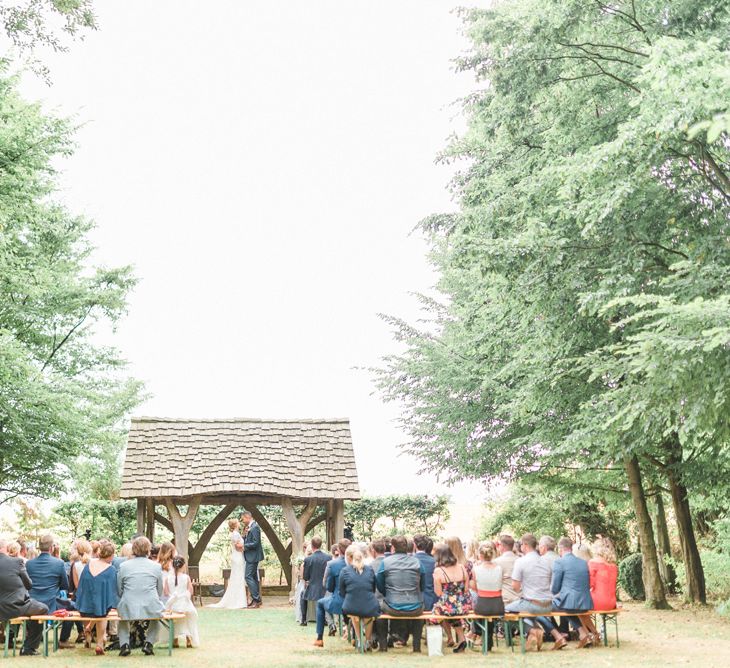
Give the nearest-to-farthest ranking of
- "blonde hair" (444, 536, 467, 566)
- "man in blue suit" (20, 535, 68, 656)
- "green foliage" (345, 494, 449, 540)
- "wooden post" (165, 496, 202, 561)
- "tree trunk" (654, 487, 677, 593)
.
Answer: "man in blue suit" (20, 535, 68, 656), "blonde hair" (444, 536, 467, 566), "wooden post" (165, 496, 202, 561), "tree trunk" (654, 487, 677, 593), "green foliage" (345, 494, 449, 540)

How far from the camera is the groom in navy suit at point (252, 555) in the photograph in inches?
685

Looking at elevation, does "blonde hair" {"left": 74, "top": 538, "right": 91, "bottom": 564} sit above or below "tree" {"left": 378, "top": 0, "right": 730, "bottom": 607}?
below

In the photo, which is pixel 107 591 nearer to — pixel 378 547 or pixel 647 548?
pixel 378 547

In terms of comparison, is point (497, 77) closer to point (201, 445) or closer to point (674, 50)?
point (674, 50)

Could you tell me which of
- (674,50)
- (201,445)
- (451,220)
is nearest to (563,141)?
(674,50)

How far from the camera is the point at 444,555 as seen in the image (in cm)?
1069

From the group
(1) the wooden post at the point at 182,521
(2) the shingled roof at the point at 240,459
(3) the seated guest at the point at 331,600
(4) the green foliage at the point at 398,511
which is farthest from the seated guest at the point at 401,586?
(4) the green foliage at the point at 398,511

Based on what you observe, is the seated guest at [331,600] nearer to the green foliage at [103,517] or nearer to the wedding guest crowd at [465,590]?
the wedding guest crowd at [465,590]

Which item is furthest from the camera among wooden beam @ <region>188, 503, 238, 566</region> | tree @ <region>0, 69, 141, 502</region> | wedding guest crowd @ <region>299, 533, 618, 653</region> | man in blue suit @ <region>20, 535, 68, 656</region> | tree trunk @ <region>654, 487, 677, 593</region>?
tree trunk @ <region>654, 487, 677, 593</region>

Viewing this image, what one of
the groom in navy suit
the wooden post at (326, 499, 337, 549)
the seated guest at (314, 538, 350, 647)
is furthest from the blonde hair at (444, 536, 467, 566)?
the wooden post at (326, 499, 337, 549)

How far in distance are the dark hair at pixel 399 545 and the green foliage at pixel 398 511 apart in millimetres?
14711

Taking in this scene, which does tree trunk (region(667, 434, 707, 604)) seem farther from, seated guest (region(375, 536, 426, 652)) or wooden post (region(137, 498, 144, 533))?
wooden post (region(137, 498, 144, 533))

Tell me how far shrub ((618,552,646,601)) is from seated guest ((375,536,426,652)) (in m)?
10.8

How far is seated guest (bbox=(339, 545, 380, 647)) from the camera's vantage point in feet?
33.6
